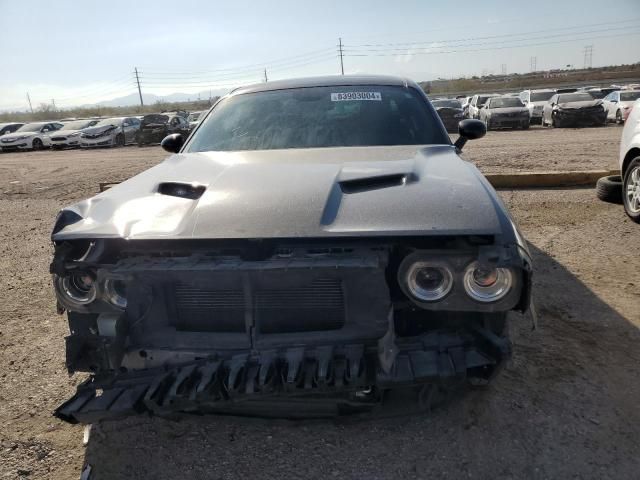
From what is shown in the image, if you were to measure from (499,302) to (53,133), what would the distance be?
1041 inches

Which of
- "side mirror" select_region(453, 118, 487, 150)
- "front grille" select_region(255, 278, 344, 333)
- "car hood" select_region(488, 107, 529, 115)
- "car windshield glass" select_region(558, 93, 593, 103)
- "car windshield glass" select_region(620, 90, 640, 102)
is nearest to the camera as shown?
"front grille" select_region(255, 278, 344, 333)

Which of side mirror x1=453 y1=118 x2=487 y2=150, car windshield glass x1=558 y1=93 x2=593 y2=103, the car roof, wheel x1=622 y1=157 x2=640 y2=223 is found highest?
the car roof

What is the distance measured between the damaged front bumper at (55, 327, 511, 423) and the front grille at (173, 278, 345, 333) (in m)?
0.12

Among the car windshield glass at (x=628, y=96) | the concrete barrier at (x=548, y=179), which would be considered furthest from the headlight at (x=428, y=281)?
the car windshield glass at (x=628, y=96)

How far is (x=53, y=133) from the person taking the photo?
2416cm

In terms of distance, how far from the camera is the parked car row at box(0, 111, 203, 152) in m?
22.3

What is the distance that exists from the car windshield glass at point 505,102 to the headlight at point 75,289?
21252 mm

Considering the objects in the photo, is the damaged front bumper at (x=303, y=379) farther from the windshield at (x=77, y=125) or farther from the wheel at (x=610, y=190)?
the windshield at (x=77, y=125)

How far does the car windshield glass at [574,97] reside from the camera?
20.0 m

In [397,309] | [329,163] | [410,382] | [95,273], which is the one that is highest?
[329,163]

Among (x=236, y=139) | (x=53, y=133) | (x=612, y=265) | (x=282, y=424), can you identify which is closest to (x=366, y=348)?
(x=282, y=424)

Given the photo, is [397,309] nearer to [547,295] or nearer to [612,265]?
[547,295]

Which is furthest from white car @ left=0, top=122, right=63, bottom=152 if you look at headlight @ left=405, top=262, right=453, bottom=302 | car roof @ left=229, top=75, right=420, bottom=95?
headlight @ left=405, top=262, right=453, bottom=302

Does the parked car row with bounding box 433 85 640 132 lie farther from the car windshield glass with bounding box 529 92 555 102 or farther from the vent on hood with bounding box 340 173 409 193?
the vent on hood with bounding box 340 173 409 193
